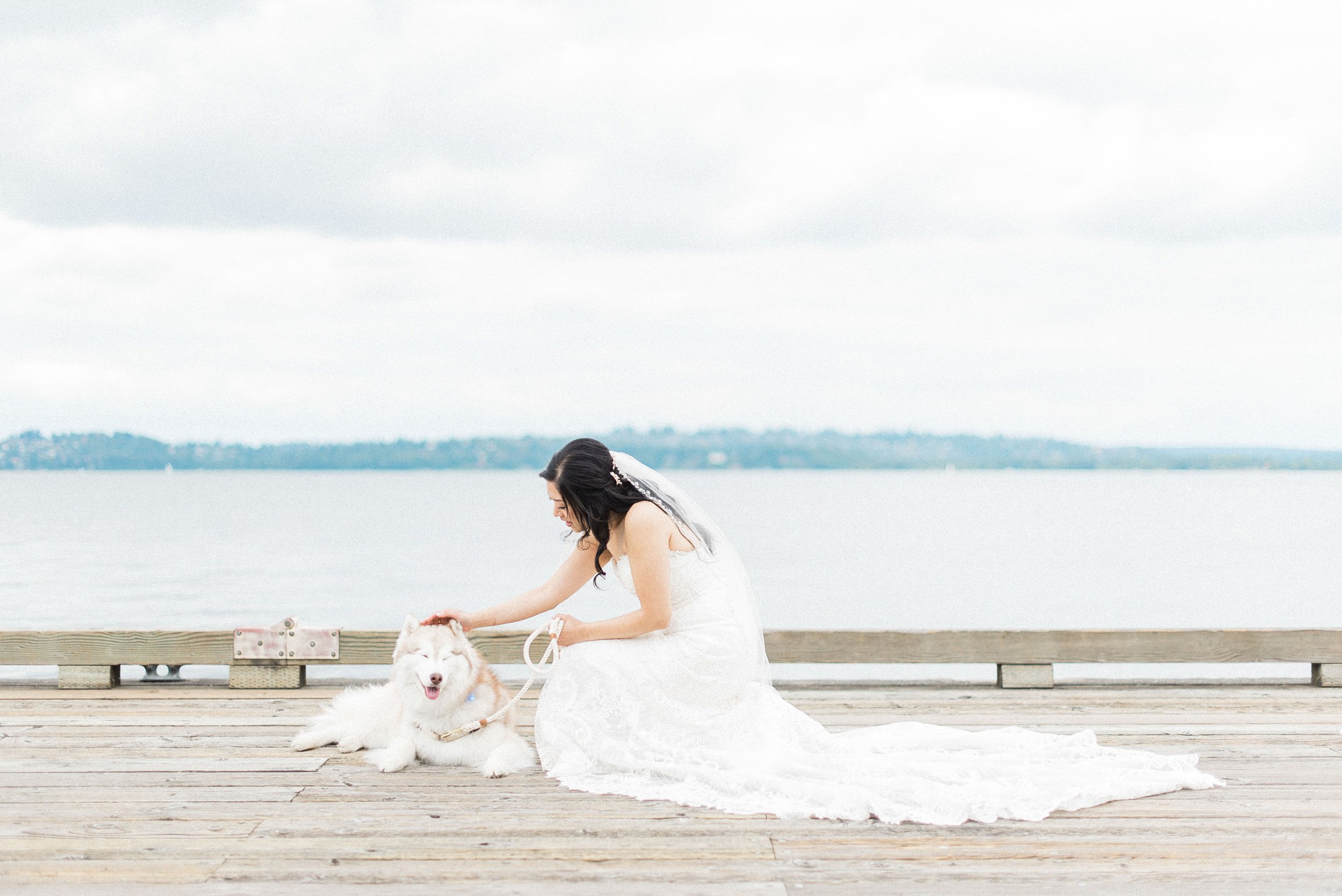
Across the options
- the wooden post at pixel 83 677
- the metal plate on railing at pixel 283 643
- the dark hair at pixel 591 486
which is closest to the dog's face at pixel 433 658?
the dark hair at pixel 591 486

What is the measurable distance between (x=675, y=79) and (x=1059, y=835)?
105 feet

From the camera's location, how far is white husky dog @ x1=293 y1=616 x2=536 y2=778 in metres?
3.54

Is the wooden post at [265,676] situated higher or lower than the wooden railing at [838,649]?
lower

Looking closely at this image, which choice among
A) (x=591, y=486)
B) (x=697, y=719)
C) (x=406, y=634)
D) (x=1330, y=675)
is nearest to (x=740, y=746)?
(x=697, y=719)

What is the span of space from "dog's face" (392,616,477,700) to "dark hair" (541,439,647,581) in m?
0.68

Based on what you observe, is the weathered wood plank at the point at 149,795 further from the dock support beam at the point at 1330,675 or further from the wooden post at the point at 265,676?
the dock support beam at the point at 1330,675

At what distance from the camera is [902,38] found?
124ft

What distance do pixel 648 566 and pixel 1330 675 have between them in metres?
4.17

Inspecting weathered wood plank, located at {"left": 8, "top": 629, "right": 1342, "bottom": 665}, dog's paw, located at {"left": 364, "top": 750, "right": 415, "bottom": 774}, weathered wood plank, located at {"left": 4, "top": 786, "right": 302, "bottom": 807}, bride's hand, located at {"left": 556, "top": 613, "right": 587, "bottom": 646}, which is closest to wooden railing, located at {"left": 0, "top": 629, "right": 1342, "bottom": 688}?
weathered wood plank, located at {"left": 8, "top": 629, "right": 1342, "bottom": 665}

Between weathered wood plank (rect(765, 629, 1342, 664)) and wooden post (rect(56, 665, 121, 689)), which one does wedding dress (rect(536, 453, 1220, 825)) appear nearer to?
weathered wood plank (rect(765, 629, 1342, 664))

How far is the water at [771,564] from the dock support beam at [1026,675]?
604mm

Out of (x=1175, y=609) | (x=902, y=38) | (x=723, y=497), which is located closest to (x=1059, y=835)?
(x=1175, y=609)

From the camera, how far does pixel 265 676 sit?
202 inches

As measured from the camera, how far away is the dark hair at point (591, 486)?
147 inches
